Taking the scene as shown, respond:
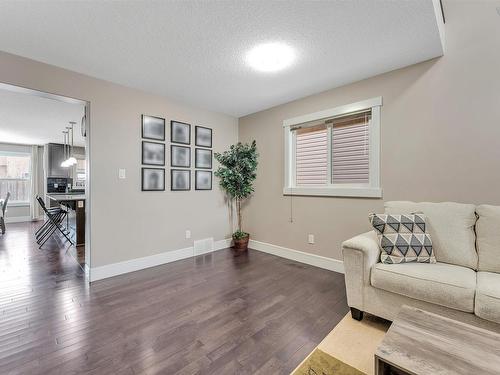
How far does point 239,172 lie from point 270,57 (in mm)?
1928

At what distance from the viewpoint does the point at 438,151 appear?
2312mm

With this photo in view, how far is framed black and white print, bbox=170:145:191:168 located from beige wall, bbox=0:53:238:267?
0.44 metres

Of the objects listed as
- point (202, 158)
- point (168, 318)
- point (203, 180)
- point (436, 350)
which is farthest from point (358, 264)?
point (202, 158)

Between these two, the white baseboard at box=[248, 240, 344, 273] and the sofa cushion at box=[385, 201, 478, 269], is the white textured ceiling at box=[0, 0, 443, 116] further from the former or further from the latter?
the white baseboard at box=[248, 240, 344, 273]

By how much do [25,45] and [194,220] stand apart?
2.76 m

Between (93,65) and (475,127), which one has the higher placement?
(93,65)

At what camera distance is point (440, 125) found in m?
2.30

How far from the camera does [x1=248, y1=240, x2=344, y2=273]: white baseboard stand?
9.87 ft

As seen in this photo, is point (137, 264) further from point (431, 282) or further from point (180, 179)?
point (431, 282)

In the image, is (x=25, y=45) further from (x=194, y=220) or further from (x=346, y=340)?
(x=346, y=340)

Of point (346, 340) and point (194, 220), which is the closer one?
point (346, 340)

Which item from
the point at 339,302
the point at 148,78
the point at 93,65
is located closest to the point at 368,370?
the point at 339,302

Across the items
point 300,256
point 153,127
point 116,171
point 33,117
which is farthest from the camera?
point 33,117

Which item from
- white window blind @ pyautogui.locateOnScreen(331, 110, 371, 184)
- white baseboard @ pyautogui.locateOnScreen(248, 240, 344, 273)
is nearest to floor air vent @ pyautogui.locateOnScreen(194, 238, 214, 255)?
white baseboard @ pyautogui.locateOnScreen(248, 240, 344, 273)
